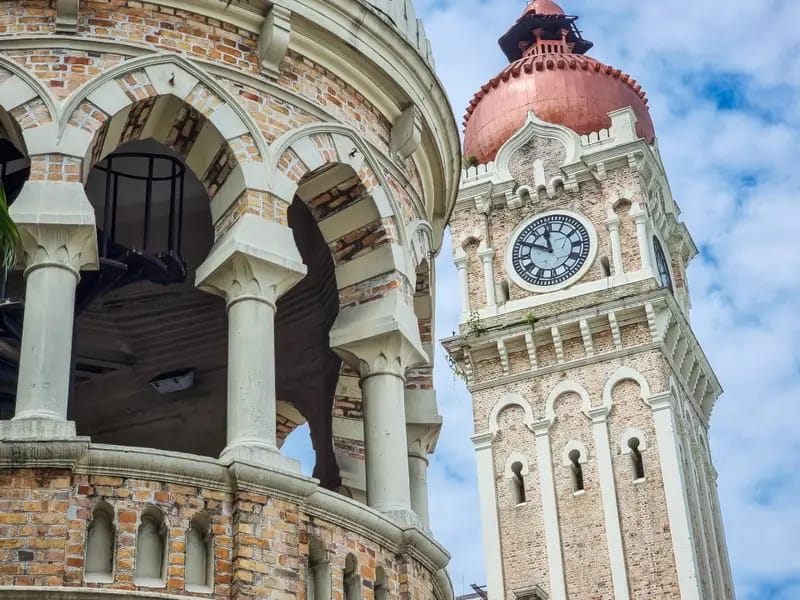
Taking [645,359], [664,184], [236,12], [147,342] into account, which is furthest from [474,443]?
[236,12]

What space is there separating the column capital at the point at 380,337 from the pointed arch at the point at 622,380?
36202 millimetres

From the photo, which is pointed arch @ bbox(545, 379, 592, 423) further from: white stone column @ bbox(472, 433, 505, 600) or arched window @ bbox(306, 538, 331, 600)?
arched window @ bbox(306, 538, 331, 600)

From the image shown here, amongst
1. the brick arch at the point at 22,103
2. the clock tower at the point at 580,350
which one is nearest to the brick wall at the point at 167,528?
the brick arch at the point at 22,103

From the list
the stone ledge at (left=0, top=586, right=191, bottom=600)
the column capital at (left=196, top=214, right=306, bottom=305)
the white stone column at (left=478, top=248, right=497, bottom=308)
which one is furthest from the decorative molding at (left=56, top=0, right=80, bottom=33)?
the white stone column at (left=478, top=248, right=497, bottom=308)

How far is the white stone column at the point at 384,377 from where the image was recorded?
12.6 m

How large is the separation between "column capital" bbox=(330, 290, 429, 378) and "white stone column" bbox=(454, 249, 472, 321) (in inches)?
1521

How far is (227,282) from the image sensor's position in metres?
12.3

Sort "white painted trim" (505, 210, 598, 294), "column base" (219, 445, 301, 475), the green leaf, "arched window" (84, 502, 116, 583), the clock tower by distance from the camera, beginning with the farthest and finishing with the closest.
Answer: "white painted trim" (505, 210, 598, 294), the clock tower, "column base" (219, 445, 301, 475), "arched window" (84, 502, 116, 583), the green leaf

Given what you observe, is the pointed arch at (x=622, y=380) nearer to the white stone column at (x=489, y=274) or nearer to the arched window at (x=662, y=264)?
the arched window at (x=662, y=264)

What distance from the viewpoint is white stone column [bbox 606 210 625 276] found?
51250mm

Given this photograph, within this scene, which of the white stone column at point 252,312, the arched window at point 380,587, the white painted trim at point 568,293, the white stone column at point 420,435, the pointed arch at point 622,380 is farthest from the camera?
the white painted trim at point 568,293

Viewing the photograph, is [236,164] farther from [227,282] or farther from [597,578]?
[597,578]

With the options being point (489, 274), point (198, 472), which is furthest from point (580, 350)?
point (198, 472)

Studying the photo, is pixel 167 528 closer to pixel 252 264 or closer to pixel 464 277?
pixel 252 264
